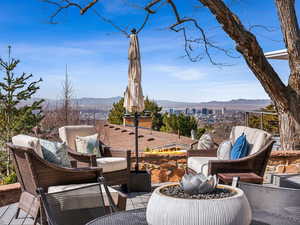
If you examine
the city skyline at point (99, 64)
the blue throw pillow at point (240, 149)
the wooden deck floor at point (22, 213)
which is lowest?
the wooden deck floor at point (22, 213)

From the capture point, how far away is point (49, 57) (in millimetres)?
20984

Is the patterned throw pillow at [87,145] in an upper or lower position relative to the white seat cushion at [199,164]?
upper

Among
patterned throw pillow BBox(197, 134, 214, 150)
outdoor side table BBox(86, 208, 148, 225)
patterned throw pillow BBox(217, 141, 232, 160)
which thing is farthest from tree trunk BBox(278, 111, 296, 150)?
outdoor side table BBox(86, 208, 148, 225)

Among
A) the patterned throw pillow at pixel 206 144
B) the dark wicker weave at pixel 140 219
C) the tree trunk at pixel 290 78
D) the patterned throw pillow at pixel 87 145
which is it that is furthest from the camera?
the tree trunk at pixel 290 78

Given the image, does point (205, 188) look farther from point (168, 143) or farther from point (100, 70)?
point (100, 70)

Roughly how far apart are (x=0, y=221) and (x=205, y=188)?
119 inches

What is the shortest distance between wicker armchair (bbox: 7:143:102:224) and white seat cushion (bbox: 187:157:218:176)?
1.42 metres

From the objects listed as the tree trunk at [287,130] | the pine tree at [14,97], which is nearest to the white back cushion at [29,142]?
the tree trunk at [287,130]

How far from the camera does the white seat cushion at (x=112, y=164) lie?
4975 millimetres

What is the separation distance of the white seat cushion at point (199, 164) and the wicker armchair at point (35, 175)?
142 cm

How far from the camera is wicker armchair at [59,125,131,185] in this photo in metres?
4.98

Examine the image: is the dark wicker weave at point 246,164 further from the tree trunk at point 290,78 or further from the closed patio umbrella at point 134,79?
the tree trunk at point 290,78

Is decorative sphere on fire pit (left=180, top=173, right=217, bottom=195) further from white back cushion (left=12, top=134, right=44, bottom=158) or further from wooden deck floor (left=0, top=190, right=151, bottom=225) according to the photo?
wooden deck floor (left=0, top=190, right=151, bottom=225)

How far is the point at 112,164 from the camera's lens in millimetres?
5027
